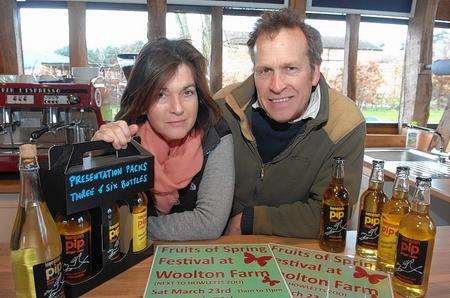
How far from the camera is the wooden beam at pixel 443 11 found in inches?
124

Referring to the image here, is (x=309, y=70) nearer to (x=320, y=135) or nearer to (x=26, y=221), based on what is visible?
(x=320, y=135)

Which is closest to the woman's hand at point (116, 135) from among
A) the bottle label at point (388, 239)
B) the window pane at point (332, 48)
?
the bottle label at point (388, 239)

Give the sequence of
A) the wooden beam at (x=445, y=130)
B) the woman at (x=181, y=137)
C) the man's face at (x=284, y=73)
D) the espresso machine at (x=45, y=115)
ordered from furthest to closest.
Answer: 1. the wooden beam at (x=445, y=130)
2. the espresso machine at (x=45, y=115)
3. the man's face at (x=284, y=73)
4. the woman at (x=181, y=137)

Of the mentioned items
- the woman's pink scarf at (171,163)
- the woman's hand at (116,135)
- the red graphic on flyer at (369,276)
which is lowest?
the red graphic on flyer at (369,276)

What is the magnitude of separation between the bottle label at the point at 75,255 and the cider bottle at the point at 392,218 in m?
0.66

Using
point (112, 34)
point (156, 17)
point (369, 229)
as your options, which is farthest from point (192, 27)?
point (369, 229)

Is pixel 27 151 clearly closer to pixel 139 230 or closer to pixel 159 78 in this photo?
pixel 139 230

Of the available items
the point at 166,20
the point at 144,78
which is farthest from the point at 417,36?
the point at 144,78

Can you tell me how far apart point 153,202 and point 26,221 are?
0.53 metres

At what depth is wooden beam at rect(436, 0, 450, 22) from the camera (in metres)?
3.16

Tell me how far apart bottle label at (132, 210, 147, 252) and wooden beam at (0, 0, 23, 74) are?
7.28 ft

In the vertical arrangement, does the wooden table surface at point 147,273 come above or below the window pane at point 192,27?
below

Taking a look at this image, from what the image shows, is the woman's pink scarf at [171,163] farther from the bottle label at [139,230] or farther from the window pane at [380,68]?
the window pane at [380,68]

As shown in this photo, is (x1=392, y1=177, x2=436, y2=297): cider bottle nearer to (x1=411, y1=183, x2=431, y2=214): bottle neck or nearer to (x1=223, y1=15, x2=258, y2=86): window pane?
(x1=411, y1=183, x2=431, y2=214): bottle neck
